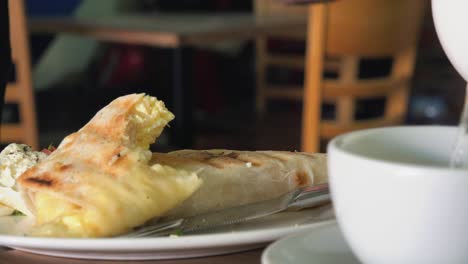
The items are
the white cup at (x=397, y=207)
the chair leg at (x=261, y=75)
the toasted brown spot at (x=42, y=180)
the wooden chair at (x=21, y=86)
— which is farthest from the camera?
the chair leg at (x=261, y=75)

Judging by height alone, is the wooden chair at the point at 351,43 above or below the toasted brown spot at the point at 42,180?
below

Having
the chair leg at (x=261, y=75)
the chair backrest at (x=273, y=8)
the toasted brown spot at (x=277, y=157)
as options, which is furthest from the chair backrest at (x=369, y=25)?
the chair leg at (x=261, y=75)

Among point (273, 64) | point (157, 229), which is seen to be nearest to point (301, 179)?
point (157, 229)

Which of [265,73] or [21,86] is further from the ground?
[21,86]

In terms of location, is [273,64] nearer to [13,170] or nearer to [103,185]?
[13,170]

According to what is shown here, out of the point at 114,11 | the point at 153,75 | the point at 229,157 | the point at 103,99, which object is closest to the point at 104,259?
the point at 229,157

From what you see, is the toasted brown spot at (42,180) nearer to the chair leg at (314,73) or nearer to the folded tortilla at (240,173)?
the folded tortilla at (240,173)
